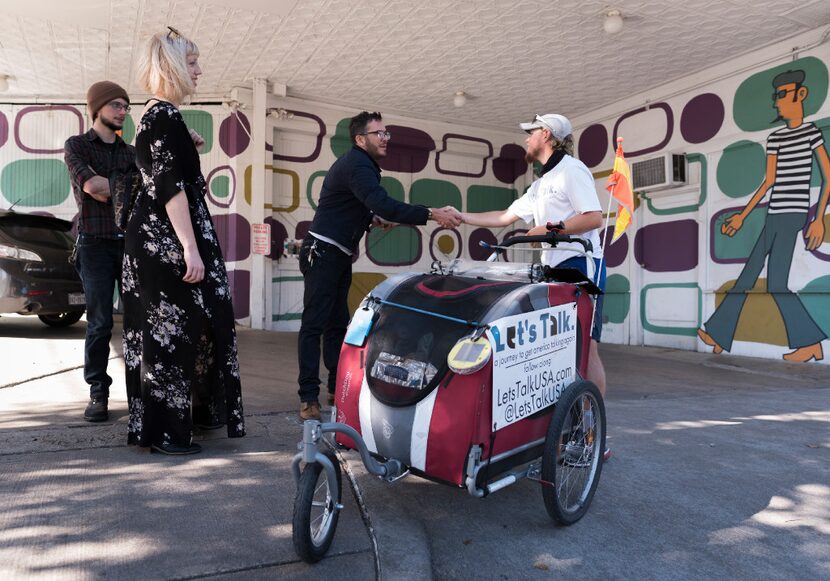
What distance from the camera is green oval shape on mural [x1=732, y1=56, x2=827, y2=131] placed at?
7422mm

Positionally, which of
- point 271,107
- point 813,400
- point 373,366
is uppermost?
point 271,107

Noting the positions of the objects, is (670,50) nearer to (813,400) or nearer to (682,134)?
(682,134)

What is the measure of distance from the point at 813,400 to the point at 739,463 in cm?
250

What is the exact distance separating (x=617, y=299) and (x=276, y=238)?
6.00 meters

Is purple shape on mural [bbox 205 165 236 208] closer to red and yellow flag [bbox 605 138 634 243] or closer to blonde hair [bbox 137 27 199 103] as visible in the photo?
blonde hair [bbox 137 27 199 103]

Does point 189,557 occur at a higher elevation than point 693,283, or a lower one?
lower

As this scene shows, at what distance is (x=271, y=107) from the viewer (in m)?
10.1

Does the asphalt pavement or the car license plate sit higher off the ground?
the car license plate

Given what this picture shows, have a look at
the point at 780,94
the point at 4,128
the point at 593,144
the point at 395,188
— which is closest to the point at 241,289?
the point at 395,188

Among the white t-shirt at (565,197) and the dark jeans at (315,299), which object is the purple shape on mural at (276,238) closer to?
the dark jeans at (315,299)

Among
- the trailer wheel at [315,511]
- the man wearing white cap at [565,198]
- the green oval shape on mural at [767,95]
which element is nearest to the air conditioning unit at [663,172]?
the green oval shape on mural at [767,95]

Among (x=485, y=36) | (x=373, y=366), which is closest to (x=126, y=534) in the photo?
(x=373, y=366)

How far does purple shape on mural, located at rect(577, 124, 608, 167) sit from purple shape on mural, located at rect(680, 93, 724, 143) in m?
1.69

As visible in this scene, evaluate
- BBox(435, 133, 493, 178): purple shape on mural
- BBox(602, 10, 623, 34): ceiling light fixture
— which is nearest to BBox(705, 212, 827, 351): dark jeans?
BBox(602, 10, 623, 34): ceiling light fixture
